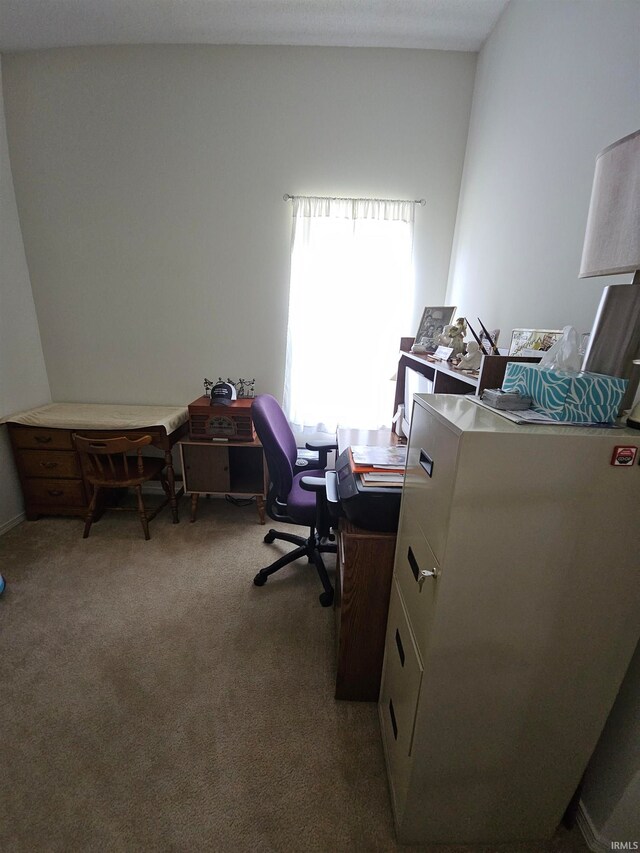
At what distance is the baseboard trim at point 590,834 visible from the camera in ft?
3.02

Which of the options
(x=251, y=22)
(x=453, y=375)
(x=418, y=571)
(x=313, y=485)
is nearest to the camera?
(x=418, y=571)

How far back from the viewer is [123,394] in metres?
2.68

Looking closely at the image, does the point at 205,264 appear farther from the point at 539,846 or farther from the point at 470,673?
the point at 539,846

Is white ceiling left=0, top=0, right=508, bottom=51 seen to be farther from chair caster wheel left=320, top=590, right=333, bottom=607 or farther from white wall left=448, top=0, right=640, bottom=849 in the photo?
chair caster wheel left=320, top=590, right=333, bottom=607

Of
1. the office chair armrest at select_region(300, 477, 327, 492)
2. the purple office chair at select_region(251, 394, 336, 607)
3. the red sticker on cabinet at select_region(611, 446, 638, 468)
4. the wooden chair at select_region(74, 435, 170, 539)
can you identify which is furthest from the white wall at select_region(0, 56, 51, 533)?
the red sticker on cabinet at select_region(611, 446, 638, 468)

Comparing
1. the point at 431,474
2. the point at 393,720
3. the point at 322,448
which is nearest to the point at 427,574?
the point at 431,474

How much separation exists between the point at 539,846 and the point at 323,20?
3676 mm

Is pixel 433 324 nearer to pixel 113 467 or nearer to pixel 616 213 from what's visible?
pixel 616 213

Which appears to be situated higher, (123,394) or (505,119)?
(505,119)

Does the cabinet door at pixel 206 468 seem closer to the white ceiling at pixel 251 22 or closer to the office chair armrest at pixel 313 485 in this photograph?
the office chair armrest at pixel 313 485

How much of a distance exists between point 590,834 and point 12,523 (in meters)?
3.32

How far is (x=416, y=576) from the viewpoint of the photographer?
892 millimetres

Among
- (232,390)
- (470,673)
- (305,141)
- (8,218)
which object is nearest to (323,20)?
(305,141)

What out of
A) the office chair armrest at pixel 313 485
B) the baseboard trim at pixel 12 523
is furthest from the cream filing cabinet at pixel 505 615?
the baseboard trim at pixel 12 523
